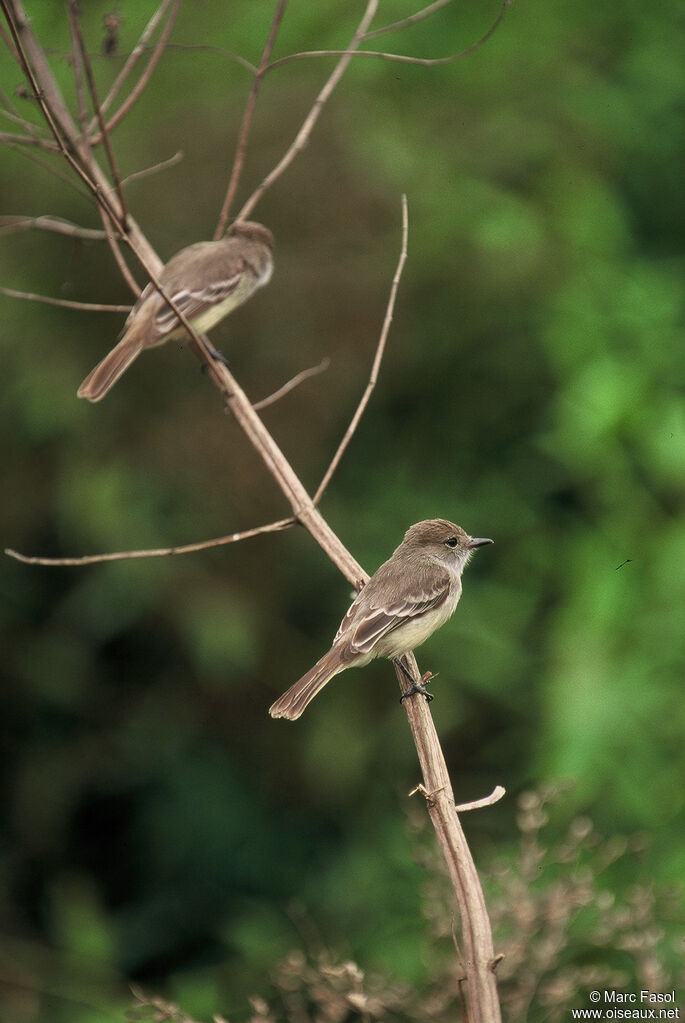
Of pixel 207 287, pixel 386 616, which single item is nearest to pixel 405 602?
pixel 386 616

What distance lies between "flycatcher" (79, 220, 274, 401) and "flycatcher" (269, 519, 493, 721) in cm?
130

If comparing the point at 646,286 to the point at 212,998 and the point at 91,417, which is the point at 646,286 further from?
the point at 212,998

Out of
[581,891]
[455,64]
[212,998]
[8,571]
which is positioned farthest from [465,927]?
[455,64]

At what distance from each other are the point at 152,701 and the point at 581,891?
10.6 feet

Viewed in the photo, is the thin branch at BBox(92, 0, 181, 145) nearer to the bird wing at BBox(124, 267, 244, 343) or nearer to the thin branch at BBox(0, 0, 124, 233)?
the thin branch at BBox(0, 0, 124, 233)

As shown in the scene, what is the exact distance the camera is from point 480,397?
5.97 m

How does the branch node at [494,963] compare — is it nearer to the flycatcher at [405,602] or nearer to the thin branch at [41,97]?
the flycatcher at [405,602]

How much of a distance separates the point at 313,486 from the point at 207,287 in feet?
4.03

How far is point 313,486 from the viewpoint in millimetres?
5766

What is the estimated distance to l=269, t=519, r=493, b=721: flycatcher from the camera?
3.36 meters

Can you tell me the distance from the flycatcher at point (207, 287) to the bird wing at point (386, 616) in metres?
1.40

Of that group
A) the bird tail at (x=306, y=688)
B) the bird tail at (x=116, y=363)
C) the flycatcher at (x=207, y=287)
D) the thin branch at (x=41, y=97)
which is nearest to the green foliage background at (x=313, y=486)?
the flycatcher at (x=207, y=287)

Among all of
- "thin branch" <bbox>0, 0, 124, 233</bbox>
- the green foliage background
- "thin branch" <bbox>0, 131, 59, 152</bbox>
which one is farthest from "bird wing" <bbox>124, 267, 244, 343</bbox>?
"thin branch" <bbox>0, 0, 124, 233</bbox>

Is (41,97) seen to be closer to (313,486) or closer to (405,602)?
(405,602)
